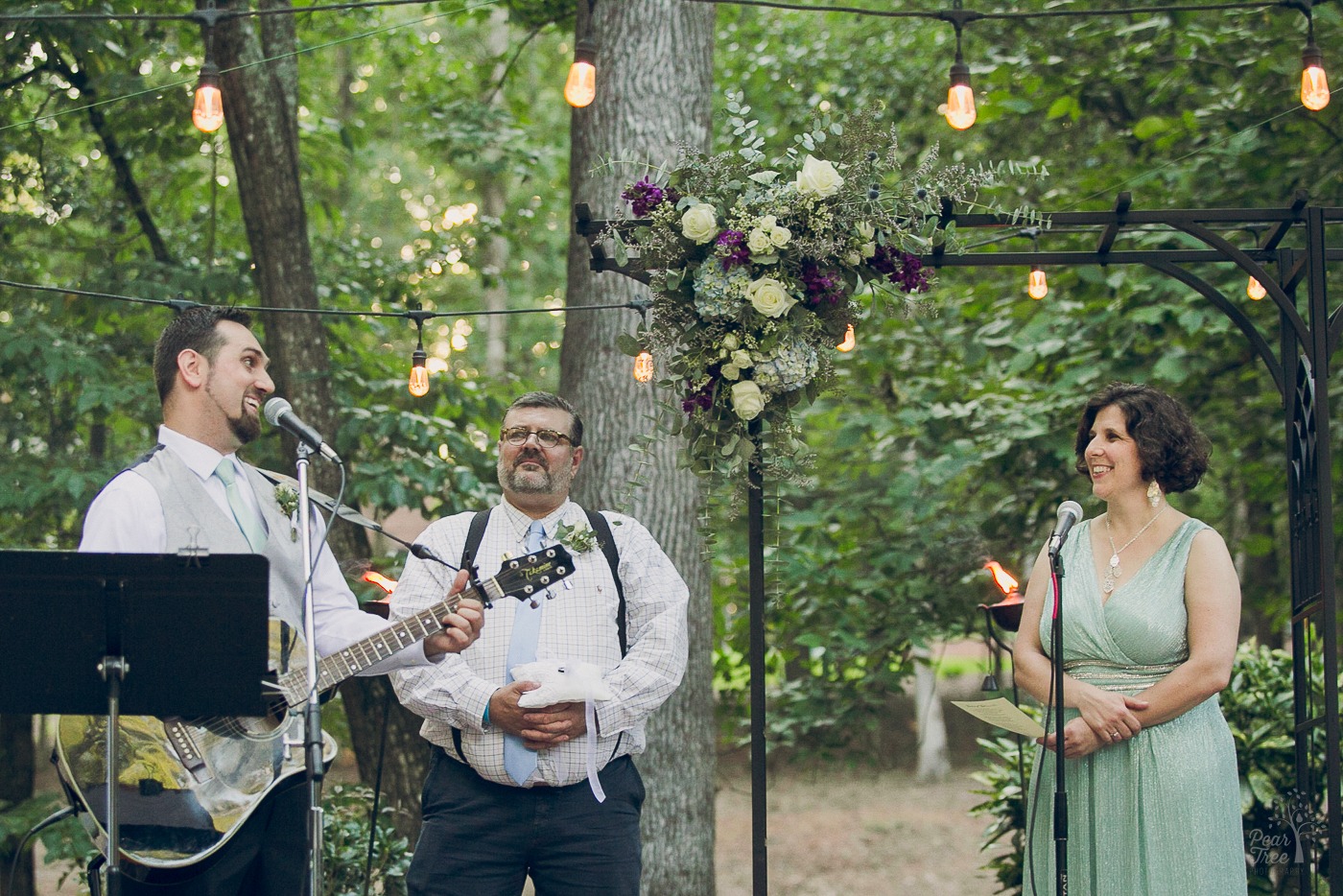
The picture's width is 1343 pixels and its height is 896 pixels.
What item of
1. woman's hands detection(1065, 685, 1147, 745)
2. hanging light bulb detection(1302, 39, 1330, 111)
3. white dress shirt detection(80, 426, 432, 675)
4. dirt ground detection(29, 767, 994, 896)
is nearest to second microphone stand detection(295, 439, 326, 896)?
white dress shirt detection(80, 426, 432, 675)

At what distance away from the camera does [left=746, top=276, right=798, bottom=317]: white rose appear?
150 inches

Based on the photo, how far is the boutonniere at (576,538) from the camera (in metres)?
3.81

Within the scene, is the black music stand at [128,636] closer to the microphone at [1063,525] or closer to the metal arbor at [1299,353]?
the metal arbor at [1299,353]

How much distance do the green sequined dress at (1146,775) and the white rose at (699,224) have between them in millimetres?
1546

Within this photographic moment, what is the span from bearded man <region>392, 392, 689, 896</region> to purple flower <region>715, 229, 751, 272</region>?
731mm

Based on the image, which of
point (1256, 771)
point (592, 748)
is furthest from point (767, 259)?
point (1256, 771)

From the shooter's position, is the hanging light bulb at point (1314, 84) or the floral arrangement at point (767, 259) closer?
the floral arrangement at point (767, 259)

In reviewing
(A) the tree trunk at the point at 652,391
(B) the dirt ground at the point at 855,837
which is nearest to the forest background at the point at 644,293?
(A) the tree trunk at the point at 652,391

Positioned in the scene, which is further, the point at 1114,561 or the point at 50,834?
the point at 50,834

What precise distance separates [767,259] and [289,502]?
5.14ft

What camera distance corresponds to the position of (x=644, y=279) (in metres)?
4.26

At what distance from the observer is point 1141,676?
388 cm

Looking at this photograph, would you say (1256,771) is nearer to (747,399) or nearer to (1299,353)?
(1299,353)

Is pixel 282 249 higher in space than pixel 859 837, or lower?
higher
